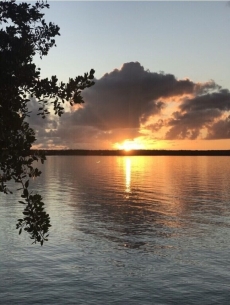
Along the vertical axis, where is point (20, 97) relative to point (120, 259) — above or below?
above

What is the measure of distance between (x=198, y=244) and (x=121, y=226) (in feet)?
48.9

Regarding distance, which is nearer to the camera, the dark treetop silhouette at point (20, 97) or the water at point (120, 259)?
the dark treetop silhouette at point (20, 97)

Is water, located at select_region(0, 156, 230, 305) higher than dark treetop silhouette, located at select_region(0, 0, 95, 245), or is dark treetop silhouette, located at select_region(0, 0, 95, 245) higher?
dark treetop silhouette, located at select_region(0, 0, 95, 245)

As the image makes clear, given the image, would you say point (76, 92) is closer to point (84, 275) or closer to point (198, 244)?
point (84, 275)

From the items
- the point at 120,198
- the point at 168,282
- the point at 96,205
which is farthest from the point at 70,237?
the point at 120,198

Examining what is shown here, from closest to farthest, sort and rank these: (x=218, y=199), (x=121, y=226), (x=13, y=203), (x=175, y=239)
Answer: (x=175, y=239), (x=121, y=226), (x=13, y=203), (x=218, y=199)

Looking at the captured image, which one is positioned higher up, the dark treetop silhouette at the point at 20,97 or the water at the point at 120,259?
the dark treetop silhouette at the point at 20,97

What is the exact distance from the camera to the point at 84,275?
33500 millimetres

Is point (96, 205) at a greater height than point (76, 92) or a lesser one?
lesser

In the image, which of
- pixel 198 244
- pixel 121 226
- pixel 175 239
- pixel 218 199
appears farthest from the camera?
pixel 218 199

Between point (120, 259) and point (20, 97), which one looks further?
point (120, 259)

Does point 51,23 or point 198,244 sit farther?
point 198,244

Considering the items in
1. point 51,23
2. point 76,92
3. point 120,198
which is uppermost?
point 51,23

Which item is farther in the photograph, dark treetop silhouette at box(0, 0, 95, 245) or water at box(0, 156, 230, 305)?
water at box(0, 156, 230, 305)
